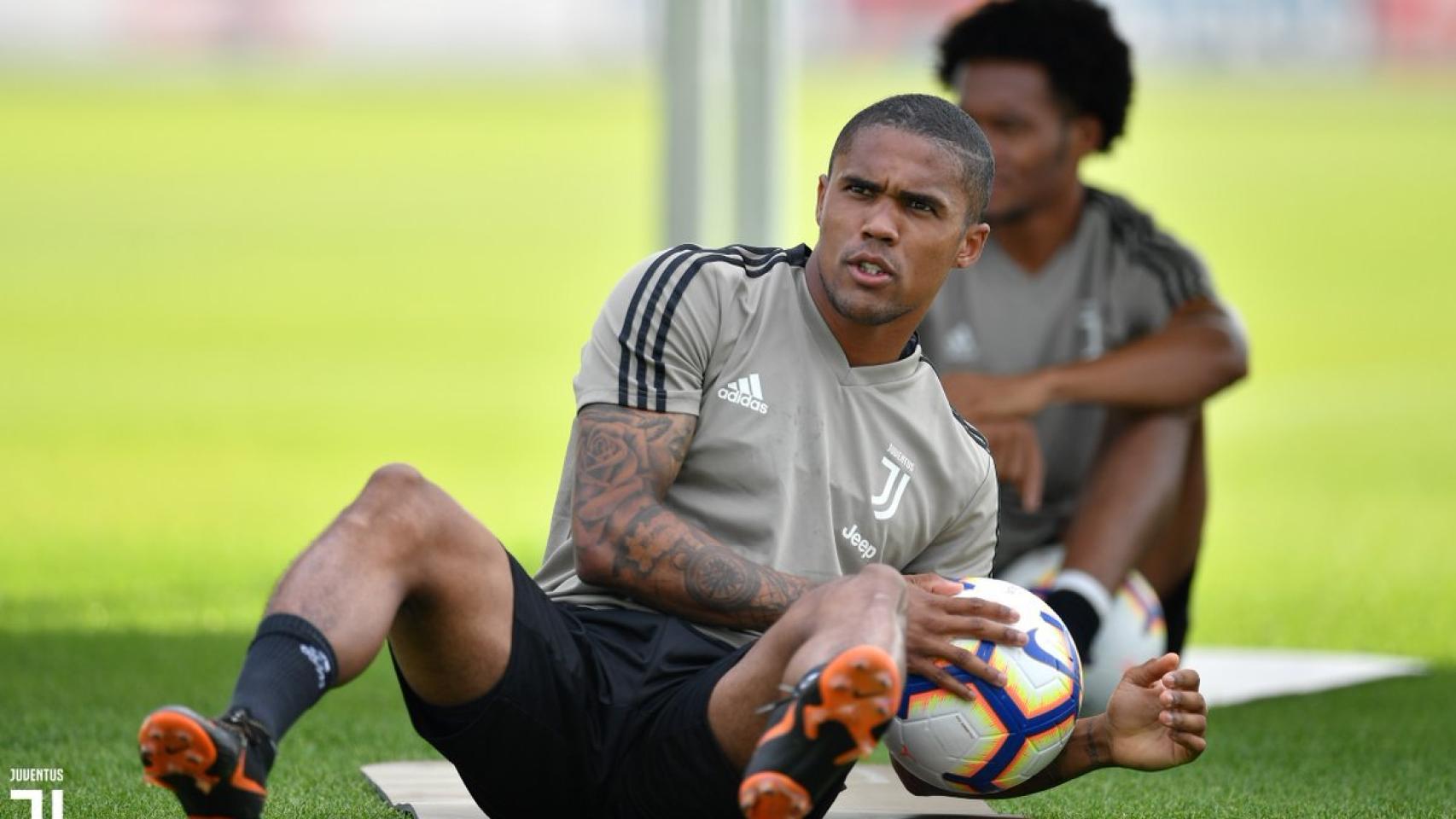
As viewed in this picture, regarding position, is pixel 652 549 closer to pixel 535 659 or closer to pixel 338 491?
pixel 535 659

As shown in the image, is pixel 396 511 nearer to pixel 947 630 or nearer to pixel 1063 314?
pixel 947 630

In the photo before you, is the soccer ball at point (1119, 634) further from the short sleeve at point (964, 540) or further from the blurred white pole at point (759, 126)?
the blurred white pole at point (759, 126)

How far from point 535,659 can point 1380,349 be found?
22671mm

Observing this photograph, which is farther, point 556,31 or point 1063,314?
point 556,31

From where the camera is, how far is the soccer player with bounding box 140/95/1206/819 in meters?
3.93

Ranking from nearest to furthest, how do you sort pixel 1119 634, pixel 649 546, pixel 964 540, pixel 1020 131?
pixel 649 546
pixel 964 540
pixel 1119 634
pixel 1020 131

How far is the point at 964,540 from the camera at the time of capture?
4.96 m

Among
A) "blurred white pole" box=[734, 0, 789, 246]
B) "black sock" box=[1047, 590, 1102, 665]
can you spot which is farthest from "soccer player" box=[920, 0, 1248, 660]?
"blurred white pole" box=[734, 0, 789, 246]

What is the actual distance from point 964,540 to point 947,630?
42cm

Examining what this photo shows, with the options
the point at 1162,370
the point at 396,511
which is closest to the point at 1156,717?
the point at 396,511

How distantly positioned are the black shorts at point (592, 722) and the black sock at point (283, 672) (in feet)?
1.54

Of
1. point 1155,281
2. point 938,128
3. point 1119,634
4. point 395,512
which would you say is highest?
point 938,128

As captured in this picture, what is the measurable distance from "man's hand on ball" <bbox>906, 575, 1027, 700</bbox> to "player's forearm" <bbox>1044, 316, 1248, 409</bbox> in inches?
104

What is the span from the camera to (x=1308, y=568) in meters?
11.9
